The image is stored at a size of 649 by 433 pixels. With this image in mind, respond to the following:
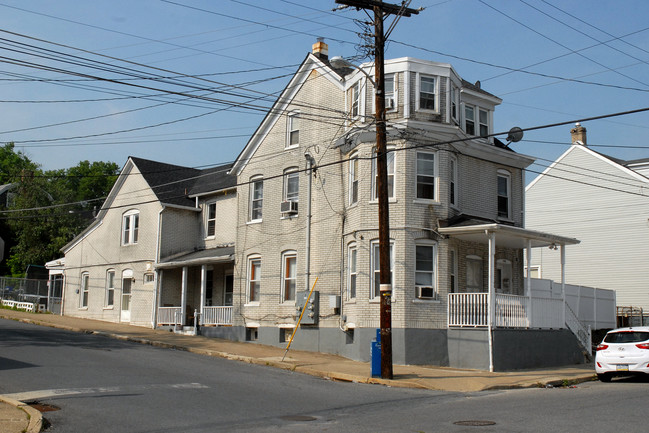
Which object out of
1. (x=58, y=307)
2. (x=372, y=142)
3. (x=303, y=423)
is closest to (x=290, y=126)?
(x=372, y=142)

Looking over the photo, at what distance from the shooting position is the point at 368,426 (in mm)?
10773

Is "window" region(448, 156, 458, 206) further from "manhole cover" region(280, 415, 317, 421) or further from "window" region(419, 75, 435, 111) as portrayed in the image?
"manhole cover" region(280, 415, 317, 421)

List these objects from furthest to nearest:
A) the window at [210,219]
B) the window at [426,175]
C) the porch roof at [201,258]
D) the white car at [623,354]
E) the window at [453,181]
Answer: the window at [210,219] → the porch roof at [201,258] → the window at [453,181] → the window at [426,175] → the white car at [623,354]

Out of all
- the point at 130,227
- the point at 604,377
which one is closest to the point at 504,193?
the point at 604,377

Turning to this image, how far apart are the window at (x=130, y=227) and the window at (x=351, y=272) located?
46.4ft

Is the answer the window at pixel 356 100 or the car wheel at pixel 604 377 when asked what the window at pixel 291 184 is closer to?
the window at pixel 356 100

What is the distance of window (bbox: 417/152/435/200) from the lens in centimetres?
2214

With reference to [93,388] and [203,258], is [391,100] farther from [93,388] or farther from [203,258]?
[93,388]

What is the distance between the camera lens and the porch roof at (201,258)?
92.3 feet

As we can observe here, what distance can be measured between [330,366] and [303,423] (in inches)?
339

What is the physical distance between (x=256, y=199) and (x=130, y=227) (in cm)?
888

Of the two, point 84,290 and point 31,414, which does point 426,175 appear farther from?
point 84,290

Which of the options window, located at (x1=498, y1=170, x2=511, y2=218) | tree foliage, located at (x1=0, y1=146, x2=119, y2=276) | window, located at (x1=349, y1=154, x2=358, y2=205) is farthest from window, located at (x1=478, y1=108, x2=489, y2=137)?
tree foliage, located at (x1=0, y1=146, x2=119, y2=276)

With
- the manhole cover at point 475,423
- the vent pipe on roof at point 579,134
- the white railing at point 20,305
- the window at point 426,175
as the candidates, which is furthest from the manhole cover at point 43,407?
the vent pipe on roof at point 579,134
